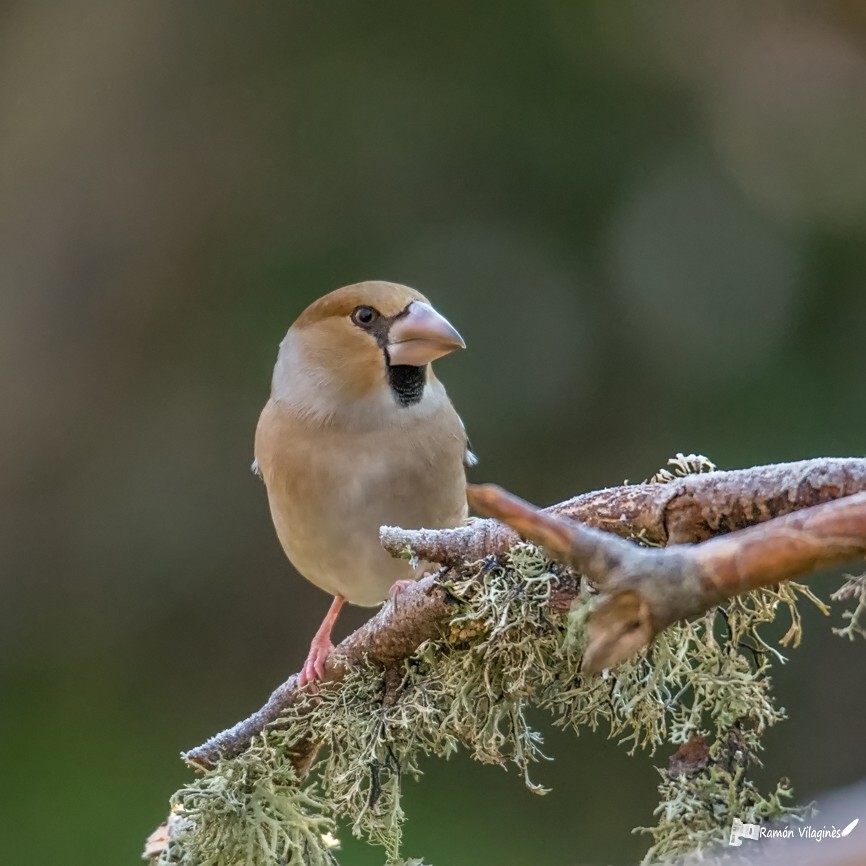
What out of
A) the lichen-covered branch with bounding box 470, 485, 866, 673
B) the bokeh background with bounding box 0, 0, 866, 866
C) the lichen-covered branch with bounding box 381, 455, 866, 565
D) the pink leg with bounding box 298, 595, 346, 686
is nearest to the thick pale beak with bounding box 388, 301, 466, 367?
the pink leg with bounding box 298, 595, 346, 686

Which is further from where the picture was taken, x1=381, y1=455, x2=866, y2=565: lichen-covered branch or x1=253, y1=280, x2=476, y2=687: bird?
x1=253, y1=280, x2=476, y2=687: bird

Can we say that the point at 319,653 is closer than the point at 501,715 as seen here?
No

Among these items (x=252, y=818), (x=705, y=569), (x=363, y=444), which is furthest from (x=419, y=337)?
(x=705, y=569)

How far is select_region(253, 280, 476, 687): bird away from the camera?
2.28 m

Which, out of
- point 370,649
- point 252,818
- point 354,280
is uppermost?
point 354,280

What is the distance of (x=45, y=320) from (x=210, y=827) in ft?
11.4

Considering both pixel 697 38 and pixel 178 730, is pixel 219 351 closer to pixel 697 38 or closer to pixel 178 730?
pixel 178 730

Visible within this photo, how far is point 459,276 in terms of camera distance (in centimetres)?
464

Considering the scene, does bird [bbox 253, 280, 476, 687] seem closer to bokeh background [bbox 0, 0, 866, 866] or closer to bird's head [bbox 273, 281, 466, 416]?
bird's head [bbox 273, 281, 466, 416]

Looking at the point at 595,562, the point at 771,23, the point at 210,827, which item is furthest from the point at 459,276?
the point at 595,562

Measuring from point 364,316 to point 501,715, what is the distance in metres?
1.12

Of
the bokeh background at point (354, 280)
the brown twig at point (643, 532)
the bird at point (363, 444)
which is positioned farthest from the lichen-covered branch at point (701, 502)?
the bokeh background at point (354, 280)

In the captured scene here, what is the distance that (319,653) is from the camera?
88.0 inches

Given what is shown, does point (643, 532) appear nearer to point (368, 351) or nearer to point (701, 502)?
point (701, 502)
